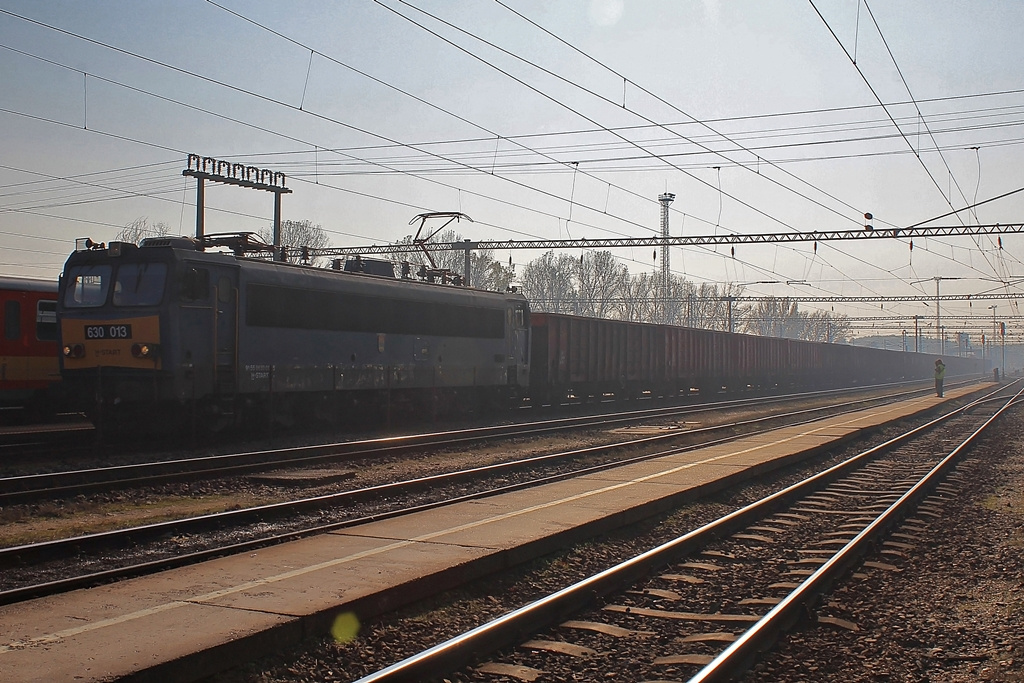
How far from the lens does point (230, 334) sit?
1719 centimetres

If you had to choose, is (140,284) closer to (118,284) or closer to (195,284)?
(118,284)

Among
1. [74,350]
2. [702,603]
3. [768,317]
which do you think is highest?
[768,317]

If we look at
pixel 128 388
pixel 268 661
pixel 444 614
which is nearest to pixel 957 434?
pixel 128 388

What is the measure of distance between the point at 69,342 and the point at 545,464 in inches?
357

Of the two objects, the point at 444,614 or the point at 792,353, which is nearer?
the point at 444,614

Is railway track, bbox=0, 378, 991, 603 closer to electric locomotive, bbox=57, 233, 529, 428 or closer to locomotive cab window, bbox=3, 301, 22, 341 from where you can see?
electric locomotive, bbox=57, 233, 529, 428

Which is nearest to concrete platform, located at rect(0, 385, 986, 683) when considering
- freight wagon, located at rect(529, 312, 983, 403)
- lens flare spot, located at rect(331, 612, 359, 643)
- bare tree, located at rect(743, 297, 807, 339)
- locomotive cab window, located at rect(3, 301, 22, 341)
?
lens flare spot, located at rect(331, 612, 359, 643)

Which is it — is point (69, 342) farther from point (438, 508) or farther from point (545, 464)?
point (438, 508)

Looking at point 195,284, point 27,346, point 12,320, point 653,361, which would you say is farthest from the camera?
point 653,361

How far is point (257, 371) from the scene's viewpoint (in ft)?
57.9

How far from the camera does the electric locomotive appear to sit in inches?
642

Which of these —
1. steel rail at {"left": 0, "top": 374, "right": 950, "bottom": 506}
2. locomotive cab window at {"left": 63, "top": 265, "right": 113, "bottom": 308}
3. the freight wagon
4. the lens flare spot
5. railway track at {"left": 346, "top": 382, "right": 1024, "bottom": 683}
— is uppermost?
locomotive cab window at {"left": 63, "top": 265, "right": 113, "bottom": 308}

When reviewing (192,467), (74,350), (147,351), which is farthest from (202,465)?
(74,350)

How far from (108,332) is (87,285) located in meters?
1.22
